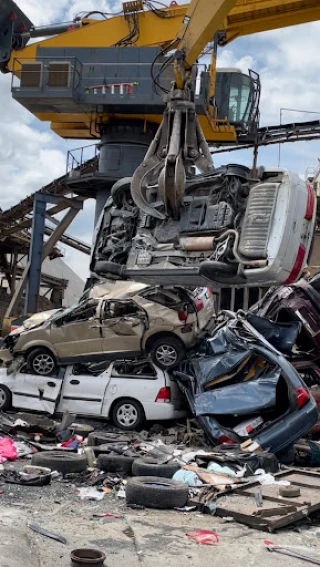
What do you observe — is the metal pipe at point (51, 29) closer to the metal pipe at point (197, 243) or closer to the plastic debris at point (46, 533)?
the metal pipe at point (197, 243)

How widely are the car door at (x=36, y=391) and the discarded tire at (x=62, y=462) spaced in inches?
126

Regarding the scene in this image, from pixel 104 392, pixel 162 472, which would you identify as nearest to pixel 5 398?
pixel 104 392

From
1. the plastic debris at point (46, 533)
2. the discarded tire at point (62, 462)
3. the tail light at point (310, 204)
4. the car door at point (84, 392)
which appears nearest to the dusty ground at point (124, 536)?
the plastic debris at point (46, 533)

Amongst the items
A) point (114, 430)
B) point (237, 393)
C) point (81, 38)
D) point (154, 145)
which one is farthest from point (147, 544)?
point (81, 38)

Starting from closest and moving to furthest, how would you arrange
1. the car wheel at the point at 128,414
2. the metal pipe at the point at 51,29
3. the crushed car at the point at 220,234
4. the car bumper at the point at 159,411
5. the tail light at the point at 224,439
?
the crushed car at the point at 220,234 < the tail light at the point at 224,439 < the car bumper at the point at 159,411 < the car wheel at the point at 128,414 < the metal pipe at the point at 51,29

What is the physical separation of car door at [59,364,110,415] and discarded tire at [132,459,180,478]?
3336mm

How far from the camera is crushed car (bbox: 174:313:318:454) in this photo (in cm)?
854

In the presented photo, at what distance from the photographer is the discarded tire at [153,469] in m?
7.34

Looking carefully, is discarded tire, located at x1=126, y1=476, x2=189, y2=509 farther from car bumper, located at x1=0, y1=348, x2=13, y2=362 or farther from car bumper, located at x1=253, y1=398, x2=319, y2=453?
car bumper, located at x1=0, y1=348, x2=13, y2=362

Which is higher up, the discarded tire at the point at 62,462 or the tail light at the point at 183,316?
the tail light at the point at 183,316

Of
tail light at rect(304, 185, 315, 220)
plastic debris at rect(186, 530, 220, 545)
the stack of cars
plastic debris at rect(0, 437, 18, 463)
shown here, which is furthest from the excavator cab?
plastic debris at rect(186, 530, 220, 545)

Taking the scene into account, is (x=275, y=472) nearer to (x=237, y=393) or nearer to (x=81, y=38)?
(x=237, y=393)

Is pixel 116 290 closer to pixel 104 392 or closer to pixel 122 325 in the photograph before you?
pixel 122 325

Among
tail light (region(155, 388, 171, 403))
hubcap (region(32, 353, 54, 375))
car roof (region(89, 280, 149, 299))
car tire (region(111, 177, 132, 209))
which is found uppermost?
car tire (region(111, 177, 132, 209))
